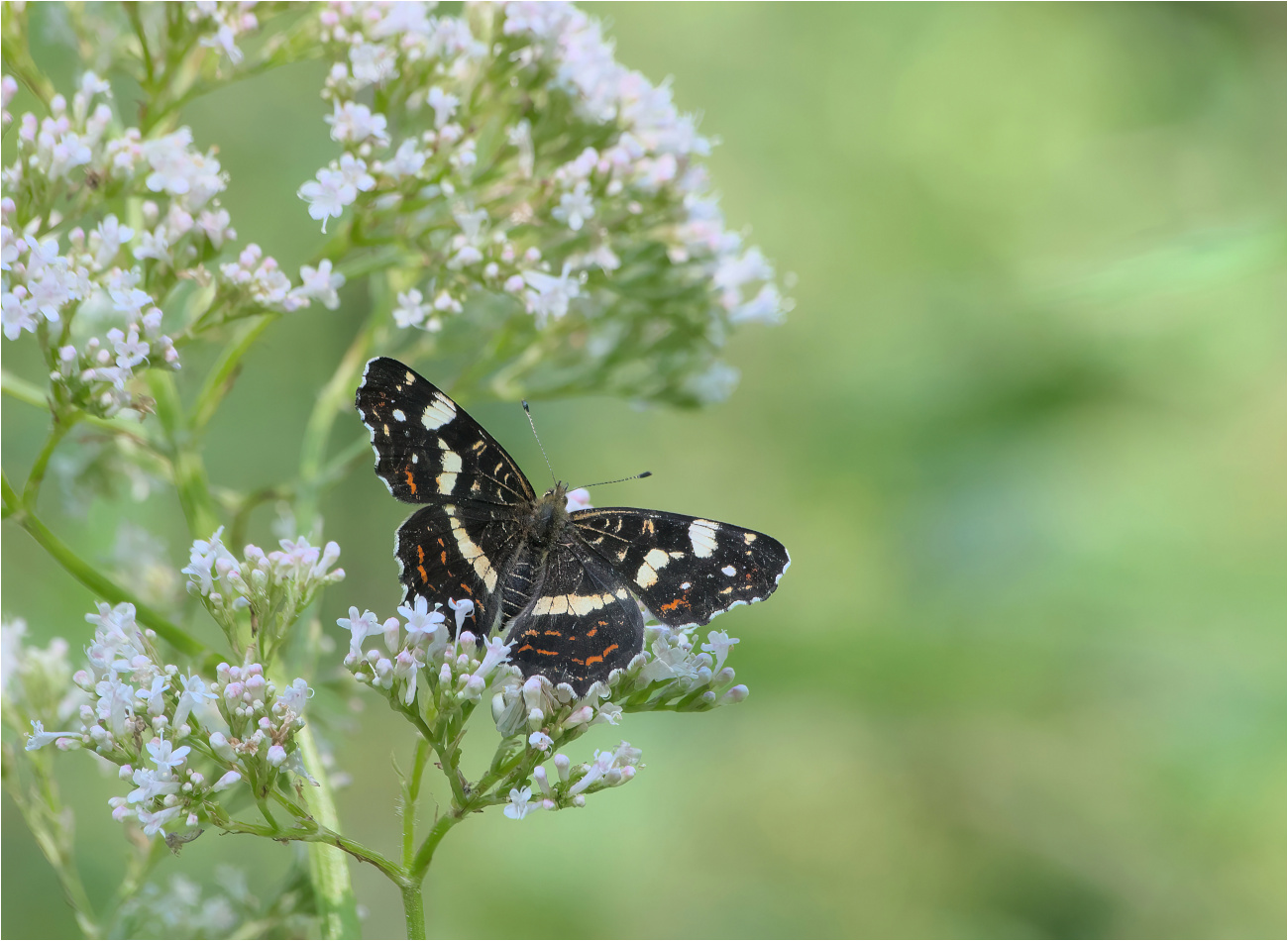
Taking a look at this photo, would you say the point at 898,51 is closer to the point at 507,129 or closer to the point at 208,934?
the point at 507,129

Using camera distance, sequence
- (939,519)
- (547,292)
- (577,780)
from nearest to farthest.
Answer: (577,780), (547,292), (939,519)

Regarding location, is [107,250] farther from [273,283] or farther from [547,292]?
[547,292]

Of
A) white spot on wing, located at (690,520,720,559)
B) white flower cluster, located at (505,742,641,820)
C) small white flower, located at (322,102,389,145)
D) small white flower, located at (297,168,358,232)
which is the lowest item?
white flower cluster, located at (505,742,641,820)

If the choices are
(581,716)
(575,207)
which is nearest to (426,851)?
(581,716)

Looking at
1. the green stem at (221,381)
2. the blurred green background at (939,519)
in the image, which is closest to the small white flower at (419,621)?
the green stem at (221,381)

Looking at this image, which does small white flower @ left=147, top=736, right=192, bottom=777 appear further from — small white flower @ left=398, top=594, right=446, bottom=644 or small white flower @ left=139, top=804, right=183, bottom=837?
small white flower @ left=398, top=594, right=446, bottom=644

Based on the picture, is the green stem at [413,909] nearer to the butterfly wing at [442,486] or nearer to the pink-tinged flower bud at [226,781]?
the pink-tinged flower bud at [226,781]

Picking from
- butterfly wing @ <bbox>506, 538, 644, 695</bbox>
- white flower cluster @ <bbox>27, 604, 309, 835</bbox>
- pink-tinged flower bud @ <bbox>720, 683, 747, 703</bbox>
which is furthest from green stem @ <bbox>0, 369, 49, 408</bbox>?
pink-tinged flower bud @ <bbox>720, 683, 747, 703</bbox>
